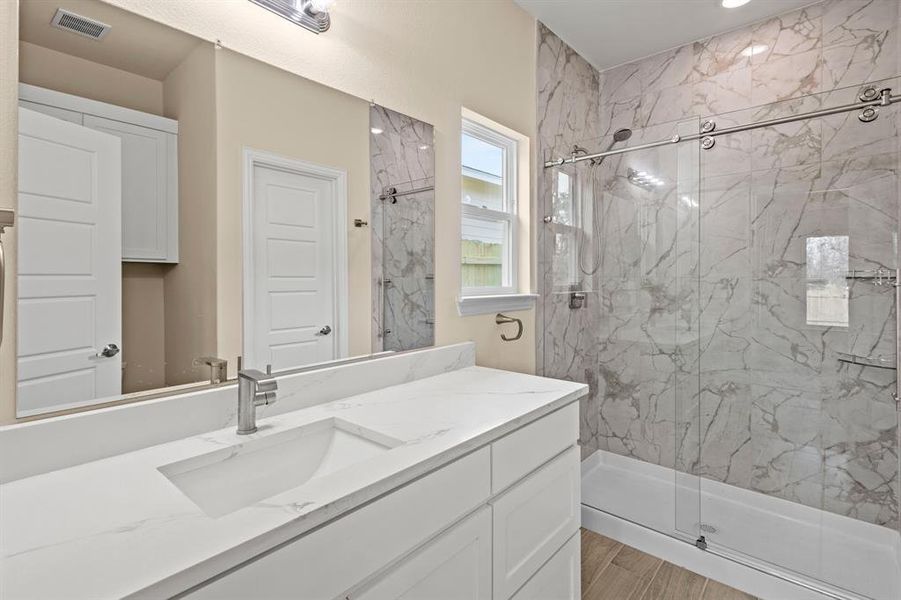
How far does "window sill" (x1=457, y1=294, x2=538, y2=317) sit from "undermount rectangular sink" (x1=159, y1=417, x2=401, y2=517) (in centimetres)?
86

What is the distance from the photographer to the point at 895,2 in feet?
6.44

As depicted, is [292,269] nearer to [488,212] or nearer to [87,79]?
[87,79]

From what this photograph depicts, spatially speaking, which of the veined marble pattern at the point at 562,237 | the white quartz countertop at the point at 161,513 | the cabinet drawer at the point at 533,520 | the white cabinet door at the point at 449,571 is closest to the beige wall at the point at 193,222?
the white quartz countertop at the point at 161,513

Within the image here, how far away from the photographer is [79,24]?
95cm

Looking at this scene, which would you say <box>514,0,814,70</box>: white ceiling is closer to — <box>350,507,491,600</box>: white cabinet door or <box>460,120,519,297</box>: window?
<box>460,120,519,297</box>: window

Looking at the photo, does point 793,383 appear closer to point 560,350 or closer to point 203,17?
point 560,350

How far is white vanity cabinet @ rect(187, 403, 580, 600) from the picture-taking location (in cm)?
70

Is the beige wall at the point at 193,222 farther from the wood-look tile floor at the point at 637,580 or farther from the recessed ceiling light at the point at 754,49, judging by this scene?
the recessed ceiling light at the point at 754,49

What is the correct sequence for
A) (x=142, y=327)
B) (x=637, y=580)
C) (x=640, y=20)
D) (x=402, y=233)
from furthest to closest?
(x=640, y=20) < (x=637, y=580) < (x=402, y=233) < (x=142, y=327)

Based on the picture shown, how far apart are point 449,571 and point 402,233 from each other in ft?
3.50

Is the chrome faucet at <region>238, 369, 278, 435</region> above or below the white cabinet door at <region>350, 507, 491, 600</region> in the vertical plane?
above

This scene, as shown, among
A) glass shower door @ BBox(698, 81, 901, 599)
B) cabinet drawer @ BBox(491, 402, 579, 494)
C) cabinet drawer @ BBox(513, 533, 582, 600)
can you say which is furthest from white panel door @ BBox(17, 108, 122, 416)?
glass shower door @ BBox(698, 81, 901, 599)

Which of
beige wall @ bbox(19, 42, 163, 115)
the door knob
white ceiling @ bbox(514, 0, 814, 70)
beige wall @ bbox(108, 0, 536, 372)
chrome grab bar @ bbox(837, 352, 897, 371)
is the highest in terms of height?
white ceiling @ bbox(514, 0, 814, 70)

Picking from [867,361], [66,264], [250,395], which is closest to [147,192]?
[66,264]
